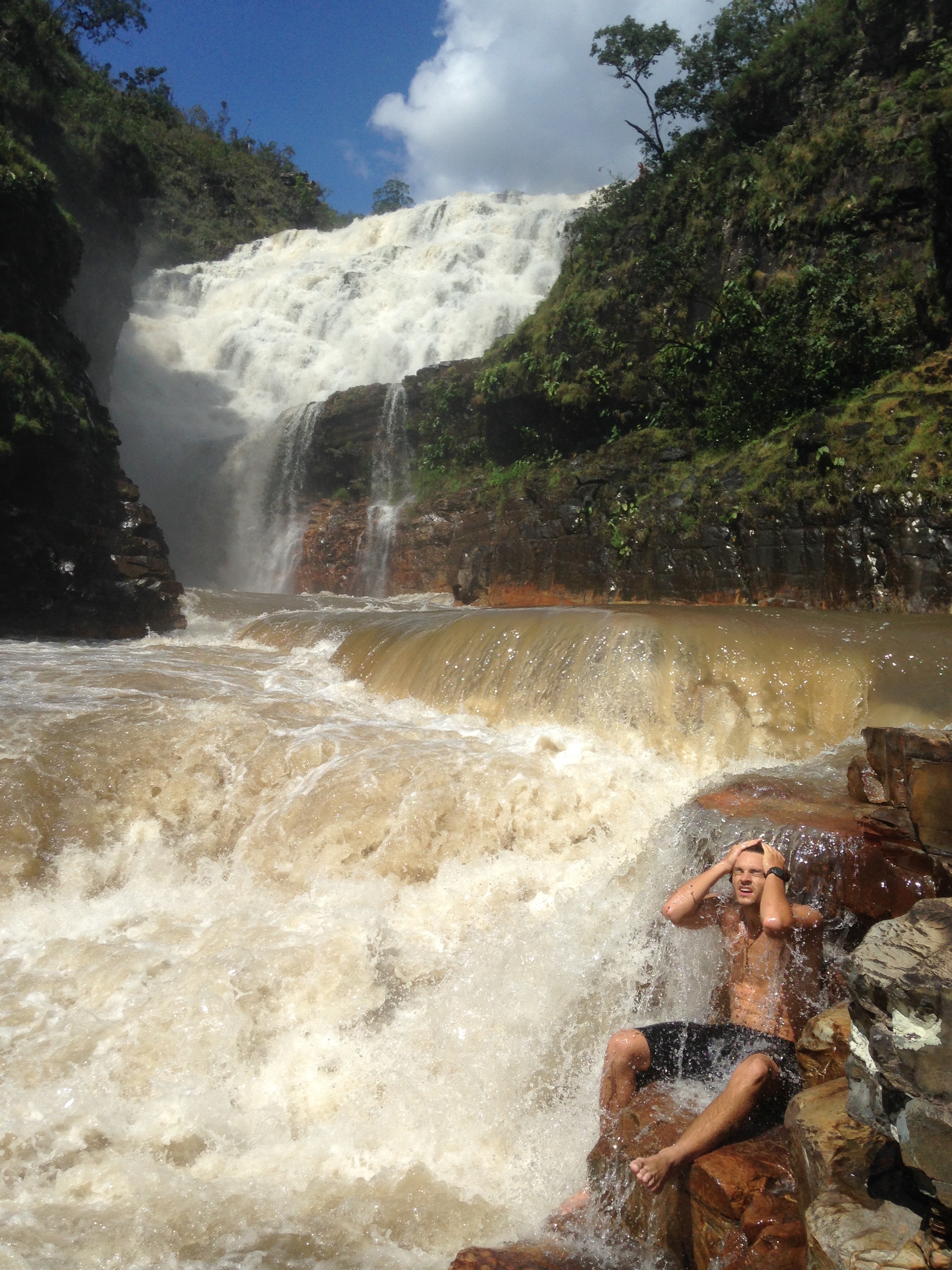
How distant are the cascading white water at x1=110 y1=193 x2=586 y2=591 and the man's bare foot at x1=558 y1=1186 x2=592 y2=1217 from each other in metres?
17.6

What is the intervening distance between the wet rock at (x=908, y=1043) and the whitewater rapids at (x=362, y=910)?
162 centimetres

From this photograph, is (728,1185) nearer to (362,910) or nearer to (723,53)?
(362,910)

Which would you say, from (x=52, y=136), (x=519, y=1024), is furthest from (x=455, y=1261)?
(x=52, y=136)

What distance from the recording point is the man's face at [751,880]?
3182mm

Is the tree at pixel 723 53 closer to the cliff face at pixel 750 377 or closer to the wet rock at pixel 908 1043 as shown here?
the cliff face at pixel 750 377

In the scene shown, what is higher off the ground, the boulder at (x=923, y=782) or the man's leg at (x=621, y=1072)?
the boulder at (x=923, y=782)

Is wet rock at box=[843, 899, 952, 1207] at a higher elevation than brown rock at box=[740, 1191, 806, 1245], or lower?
higher

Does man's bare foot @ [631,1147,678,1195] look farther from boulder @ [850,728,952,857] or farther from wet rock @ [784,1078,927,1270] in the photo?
boulder @ [850,728,952,857]

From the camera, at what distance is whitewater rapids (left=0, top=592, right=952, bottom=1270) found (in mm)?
3074

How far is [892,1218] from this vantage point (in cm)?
182

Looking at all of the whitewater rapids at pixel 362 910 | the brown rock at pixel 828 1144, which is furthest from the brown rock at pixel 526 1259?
the brown rock at pixel 828 1144

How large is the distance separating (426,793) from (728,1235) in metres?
3.66

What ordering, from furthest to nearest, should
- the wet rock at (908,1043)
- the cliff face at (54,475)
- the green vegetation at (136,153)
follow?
the green vegetation at (136,153) < the cliff face at (54,475) < the wet rock at (908,1043)

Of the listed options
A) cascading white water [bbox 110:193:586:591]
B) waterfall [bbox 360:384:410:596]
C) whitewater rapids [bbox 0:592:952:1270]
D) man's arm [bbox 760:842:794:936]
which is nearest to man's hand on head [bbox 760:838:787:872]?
man's arm [bbox 760:842:794:936]
